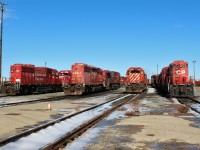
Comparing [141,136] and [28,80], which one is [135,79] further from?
[141,136]

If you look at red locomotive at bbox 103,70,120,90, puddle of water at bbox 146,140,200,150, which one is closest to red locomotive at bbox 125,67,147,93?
red locomotive at bbox 103,70,120,90

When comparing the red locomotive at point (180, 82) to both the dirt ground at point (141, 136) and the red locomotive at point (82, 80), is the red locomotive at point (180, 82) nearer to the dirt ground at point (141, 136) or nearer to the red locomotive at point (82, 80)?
the red locomotive at point (82, 80)

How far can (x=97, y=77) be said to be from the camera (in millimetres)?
47938

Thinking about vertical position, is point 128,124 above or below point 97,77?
below

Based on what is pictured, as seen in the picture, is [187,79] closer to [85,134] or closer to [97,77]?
[97,77]

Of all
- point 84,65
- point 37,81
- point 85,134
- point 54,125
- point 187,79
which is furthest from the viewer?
point 37,81

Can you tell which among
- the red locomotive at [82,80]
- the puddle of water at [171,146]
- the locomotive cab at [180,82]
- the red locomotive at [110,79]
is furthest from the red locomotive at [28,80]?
the puddle of water at [171,146]

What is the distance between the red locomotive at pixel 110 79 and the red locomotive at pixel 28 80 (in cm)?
907

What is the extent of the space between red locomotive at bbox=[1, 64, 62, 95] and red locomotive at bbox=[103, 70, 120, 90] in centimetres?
907

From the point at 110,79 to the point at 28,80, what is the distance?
2001 cm

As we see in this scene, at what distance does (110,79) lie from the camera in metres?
59.8

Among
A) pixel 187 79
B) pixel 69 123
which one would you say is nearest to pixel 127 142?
pixel 69 123

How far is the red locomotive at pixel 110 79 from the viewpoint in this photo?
54.6 metres

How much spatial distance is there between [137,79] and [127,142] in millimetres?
34422
